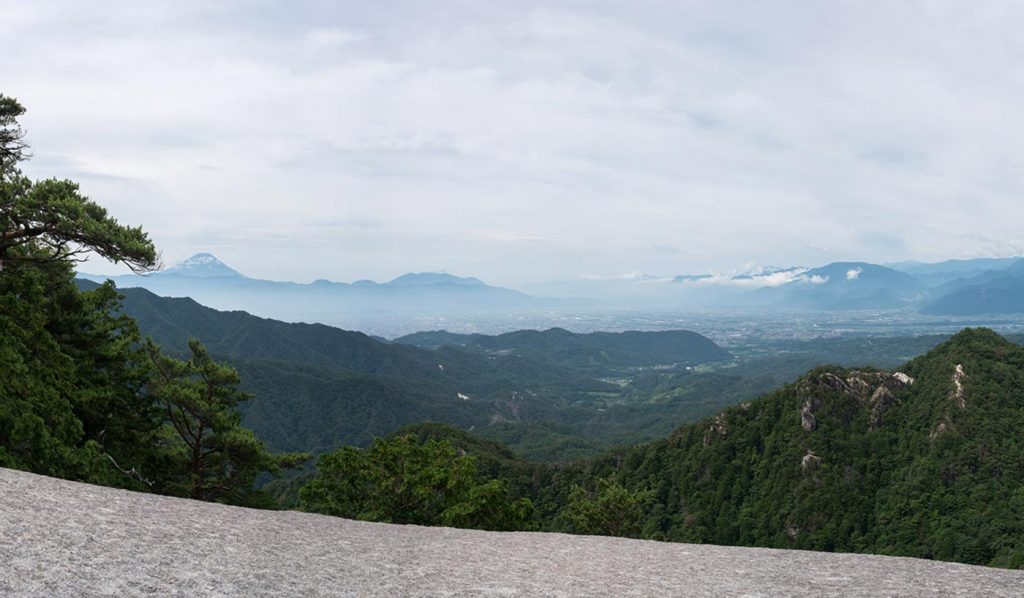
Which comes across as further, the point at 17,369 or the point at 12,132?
the point at 12,132

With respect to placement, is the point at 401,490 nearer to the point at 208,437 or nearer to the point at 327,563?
the point at 208,437

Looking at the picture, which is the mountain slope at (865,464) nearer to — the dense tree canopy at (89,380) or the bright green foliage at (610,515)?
the bright green foliage at (610,515)

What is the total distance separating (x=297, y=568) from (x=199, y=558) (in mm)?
1907

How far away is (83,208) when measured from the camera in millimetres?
20734

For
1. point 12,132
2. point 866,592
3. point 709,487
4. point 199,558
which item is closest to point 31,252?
point 12,132

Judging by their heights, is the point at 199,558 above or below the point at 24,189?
below

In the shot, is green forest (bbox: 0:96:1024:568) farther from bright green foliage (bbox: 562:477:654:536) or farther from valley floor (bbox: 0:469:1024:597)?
valley floor (bbox: 0:469:1024:597)

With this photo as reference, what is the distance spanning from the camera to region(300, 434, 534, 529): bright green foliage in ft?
118

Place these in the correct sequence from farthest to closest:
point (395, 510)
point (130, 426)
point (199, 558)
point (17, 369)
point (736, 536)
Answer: point (736, 536) < point (395, 510) < point (130, 426) < point (17, 369) < point (199, 558)

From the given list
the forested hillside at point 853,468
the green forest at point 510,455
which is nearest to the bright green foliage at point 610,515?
the green forest at point 510,455

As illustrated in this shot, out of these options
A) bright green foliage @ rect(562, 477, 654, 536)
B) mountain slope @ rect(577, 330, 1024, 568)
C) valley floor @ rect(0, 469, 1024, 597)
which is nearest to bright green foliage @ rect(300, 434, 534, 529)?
bright green foliage @ rect(562, 477, 654, 536)

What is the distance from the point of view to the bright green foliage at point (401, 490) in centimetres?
3584

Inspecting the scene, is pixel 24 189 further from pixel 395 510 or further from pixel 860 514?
pixel 860 514

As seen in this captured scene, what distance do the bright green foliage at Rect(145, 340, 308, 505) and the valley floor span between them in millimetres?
13887
